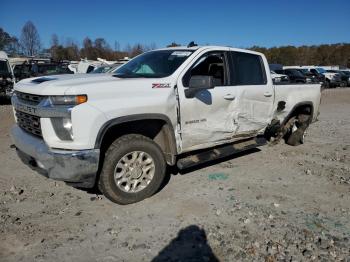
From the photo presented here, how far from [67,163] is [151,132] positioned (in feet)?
4.23

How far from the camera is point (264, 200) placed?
4.44 m

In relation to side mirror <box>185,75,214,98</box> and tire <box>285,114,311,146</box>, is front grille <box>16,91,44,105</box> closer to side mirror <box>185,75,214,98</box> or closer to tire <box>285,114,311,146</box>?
side mirror <box>185,75,214,98</box>

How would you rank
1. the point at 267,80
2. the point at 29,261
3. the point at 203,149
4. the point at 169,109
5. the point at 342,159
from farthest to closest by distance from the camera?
the point at 342,159 → the point at 267,80 → the point at 203,149 → the point at 169,109 → the point at 29,261

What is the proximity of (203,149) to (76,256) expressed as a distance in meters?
2.58

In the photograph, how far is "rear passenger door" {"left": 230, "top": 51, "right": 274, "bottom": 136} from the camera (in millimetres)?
5246

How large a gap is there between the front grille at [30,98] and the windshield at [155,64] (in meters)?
1.19

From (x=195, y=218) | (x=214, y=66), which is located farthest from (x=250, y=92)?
(x=195, y=218)

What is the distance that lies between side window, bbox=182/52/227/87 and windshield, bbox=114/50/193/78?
25cm

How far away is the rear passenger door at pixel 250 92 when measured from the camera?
5246 millimetres

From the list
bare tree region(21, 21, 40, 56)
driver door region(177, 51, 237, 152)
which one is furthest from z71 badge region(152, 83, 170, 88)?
bare tree region(21, 21, 40, 56)

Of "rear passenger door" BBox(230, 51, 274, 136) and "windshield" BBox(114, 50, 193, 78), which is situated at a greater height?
"windshield" BBox(114, 50, 193, 78)

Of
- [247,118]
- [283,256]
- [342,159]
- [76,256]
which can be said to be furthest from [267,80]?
[76,256]

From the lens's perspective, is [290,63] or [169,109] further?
[290,63]

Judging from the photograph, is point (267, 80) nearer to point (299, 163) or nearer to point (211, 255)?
point (299, 163)
